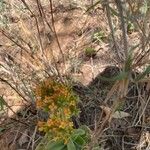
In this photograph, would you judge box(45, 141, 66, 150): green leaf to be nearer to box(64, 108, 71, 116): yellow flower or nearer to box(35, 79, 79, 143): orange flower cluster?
box(35, 79, 79, 143): orange flower cluster

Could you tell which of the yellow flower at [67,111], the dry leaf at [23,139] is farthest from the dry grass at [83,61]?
the yellow flower at [67,111]

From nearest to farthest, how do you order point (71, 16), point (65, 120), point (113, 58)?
1. point (65, 120)
2. point (113, 58)
3. point (71, 16)

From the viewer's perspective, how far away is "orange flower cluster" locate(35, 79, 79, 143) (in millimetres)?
1544

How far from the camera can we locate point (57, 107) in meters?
1.56

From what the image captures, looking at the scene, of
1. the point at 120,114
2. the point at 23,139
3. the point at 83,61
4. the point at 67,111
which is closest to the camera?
the point at 67,111

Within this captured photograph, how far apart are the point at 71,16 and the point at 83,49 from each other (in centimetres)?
30

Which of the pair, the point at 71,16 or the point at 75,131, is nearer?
the point at 75,131

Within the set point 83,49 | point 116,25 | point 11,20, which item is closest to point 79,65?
point 83,49

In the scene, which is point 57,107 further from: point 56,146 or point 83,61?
point 83,61

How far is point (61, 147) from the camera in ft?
5.37

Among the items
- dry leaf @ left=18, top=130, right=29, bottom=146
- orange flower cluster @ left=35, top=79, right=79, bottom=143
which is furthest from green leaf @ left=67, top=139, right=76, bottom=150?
dry leaf @ left=18, top=130, right=29, bottom=146

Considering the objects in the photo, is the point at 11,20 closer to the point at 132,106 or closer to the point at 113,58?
the point at 113,58

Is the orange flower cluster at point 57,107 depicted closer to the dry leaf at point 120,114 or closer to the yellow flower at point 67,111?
the yellow flower at point 67,111

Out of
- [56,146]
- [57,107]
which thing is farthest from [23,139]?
[57,107]
